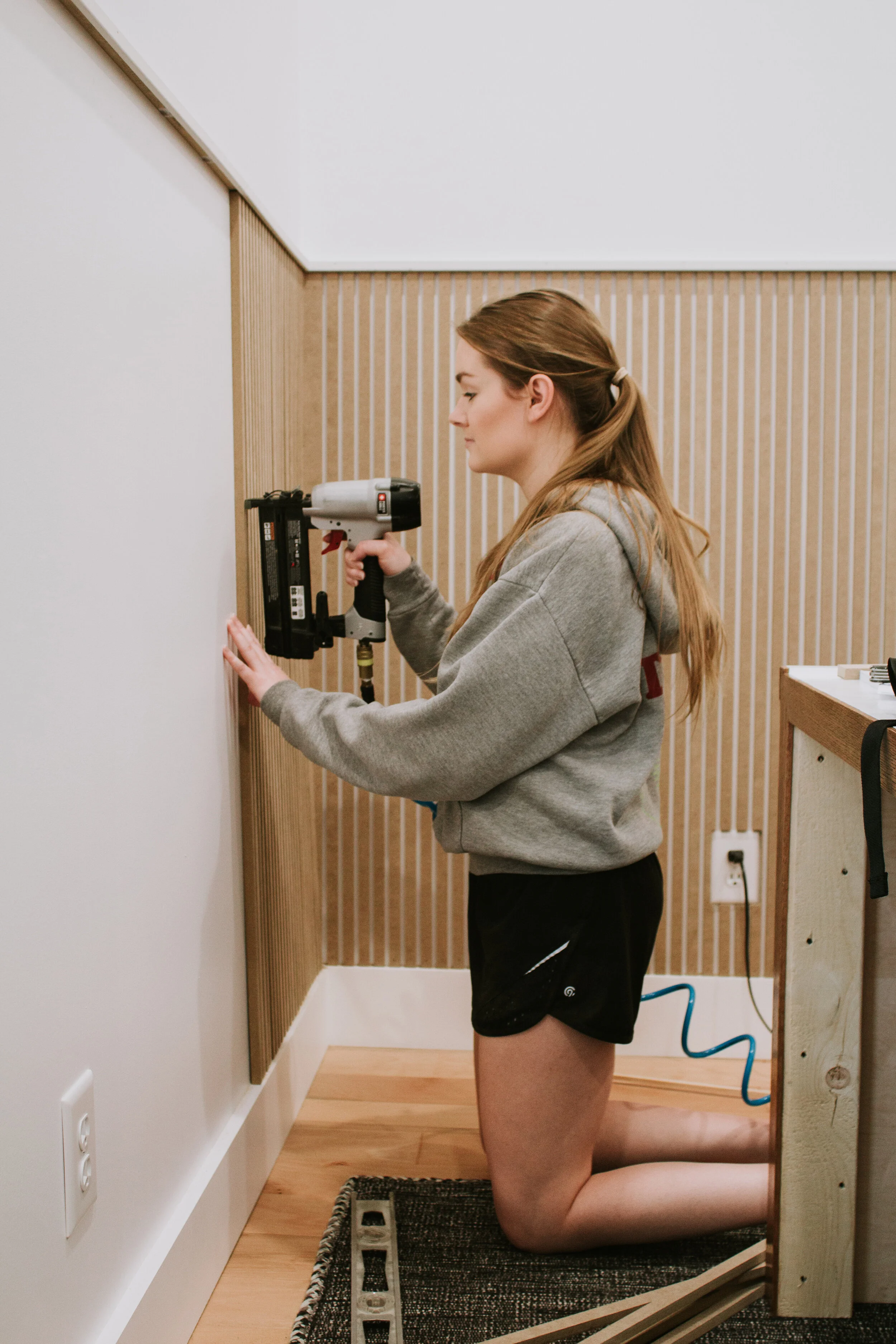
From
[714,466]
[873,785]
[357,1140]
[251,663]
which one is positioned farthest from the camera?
[714,466]

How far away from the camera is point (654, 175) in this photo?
7.18 feet

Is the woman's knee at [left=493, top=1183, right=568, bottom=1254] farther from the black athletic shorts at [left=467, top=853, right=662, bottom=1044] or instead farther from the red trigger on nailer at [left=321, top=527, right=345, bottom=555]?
the red trigger on nailer at [left=321, top=527, right=345, bottom=555]

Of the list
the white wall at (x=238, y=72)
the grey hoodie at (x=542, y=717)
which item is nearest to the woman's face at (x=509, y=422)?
the grey hoodie at (x=542, y=717)

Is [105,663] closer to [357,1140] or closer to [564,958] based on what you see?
[564,958]

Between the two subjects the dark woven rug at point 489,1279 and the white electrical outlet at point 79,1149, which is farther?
the dark woven rug at point 489,1279

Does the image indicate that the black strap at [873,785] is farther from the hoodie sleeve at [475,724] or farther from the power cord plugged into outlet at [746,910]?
the power cord plugged into outlet at [746,910]

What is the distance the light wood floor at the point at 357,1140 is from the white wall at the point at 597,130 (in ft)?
5.92

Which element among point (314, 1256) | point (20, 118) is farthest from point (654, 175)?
point (314, 1256)

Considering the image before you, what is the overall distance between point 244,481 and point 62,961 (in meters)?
0.89

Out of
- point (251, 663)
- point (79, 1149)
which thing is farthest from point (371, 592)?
point (79, 1149)

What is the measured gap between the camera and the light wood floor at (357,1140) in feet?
4.73

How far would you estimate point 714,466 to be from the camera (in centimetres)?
219

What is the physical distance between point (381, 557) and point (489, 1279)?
45.7 inches

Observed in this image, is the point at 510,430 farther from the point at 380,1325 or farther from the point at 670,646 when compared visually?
the point at 380,1325
